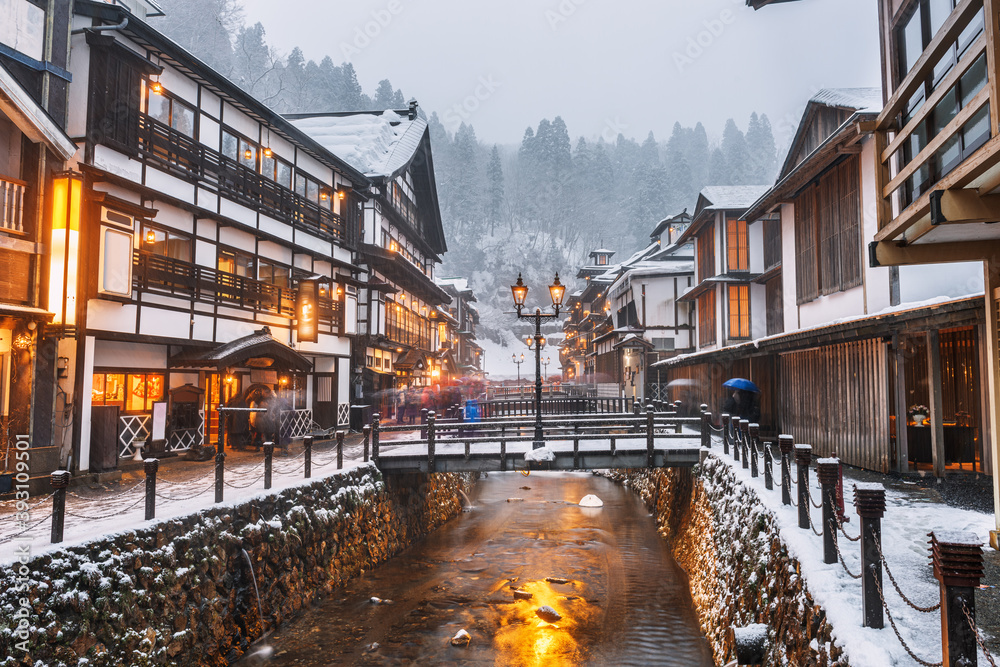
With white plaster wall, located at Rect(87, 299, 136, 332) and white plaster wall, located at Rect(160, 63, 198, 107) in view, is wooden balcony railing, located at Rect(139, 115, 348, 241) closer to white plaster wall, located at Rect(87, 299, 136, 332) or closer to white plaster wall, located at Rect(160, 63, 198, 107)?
white plaster wall, located at Rect(160, 63, 198, 107)

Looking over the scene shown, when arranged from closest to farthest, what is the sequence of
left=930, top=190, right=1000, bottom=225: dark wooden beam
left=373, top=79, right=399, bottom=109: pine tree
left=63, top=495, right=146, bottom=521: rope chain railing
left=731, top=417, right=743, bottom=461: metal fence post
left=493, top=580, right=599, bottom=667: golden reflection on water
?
left=930, top=190, right=1000, bottom=225: dark wooden beam, left=63, top=495, right=146, bottom=521: rope chain railing, left=493, top=580, right=599, bottom=667: golden reflection on water, left=731, top=417, right=743, bottom=461: metal fence post, left=373, top=79, right=399, bottom=109: pine tree

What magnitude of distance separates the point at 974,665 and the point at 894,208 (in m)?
8.10

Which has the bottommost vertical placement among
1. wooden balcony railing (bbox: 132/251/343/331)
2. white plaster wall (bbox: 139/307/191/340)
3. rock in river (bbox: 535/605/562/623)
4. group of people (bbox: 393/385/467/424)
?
rock in river (bbox: 535/605/562/623)

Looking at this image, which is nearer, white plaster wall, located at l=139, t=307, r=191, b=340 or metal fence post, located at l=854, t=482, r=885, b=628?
metal fence post, located at l=854, t=482, r=885, b=628

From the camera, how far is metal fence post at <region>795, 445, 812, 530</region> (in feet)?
25.2

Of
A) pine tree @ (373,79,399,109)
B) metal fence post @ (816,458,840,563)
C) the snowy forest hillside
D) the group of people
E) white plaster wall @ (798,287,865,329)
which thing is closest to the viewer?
metal fence post @ (816,458,840,563)

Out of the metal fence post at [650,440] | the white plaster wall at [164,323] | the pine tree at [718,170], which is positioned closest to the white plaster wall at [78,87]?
the white plaster wall at [164,323]

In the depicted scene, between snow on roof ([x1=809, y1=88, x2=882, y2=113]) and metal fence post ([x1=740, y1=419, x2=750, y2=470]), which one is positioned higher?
snow on roof ([x1=809, y1=88, x2=882, y2=113])

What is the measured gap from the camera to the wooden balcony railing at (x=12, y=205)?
11.7 meters

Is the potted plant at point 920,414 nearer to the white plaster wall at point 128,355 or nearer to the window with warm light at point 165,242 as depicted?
the window with warm light at point 165,242

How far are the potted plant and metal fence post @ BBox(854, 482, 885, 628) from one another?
9.79m

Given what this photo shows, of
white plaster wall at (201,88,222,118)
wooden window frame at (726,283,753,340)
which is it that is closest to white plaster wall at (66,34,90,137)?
white plaster wall at (201,88,222,118)

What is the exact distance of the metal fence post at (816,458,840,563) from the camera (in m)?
6.20

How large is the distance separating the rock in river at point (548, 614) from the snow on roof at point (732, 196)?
2117 cm
